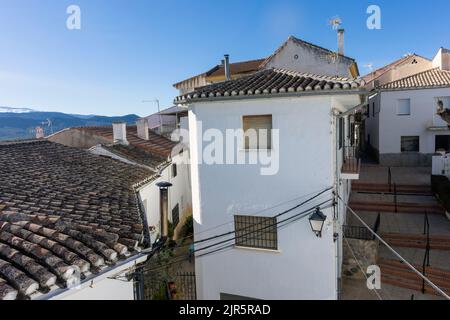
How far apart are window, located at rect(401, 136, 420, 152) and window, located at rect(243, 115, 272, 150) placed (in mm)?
19353

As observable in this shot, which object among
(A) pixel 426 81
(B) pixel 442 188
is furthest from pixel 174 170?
(A) pixel 426 81

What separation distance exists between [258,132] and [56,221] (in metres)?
5.71

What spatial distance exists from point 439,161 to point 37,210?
772 inches

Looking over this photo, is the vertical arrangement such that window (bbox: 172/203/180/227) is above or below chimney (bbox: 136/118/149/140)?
below

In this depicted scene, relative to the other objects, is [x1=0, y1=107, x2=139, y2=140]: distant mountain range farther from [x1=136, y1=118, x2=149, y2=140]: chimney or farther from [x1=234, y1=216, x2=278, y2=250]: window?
[x1=234, y1=216, x2=278, y2=250]: window

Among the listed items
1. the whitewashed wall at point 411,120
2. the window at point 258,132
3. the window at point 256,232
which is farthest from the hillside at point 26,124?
the whitewashed wall at point 411,120

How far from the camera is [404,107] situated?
22.9 meters

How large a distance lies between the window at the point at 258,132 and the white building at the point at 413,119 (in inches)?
725

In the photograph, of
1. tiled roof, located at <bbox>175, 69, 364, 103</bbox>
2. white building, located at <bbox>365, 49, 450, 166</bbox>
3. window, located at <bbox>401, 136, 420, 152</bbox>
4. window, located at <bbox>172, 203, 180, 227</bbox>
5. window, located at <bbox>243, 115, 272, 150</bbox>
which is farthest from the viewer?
window, located at <bbox>401, 136, 420, 152</bbox>

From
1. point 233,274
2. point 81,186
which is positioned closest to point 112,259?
point 81,186

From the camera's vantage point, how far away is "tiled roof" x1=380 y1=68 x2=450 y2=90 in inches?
849

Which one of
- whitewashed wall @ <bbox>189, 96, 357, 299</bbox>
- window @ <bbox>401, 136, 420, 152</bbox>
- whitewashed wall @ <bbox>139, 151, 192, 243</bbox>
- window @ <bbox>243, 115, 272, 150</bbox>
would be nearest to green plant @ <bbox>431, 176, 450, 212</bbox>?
window @ <bbox>401, 136, 420, 152</bbox>

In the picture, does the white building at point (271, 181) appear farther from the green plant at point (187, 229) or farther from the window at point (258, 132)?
the green plant at point (187, 229)
